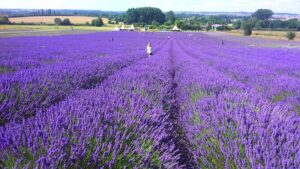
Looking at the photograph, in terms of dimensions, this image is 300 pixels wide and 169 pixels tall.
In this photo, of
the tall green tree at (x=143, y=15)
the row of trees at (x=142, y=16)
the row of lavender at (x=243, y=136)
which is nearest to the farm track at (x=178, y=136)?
the row of lavender at (x=243, y=136)

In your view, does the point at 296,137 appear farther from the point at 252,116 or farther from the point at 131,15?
the point at 131,15

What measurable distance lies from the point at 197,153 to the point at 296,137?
795 mm

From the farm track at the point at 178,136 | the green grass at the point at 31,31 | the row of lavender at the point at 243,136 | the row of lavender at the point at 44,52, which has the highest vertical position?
the row of lavender at the point at 243,136

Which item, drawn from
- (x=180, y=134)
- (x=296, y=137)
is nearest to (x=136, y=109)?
(x=296, y=137)

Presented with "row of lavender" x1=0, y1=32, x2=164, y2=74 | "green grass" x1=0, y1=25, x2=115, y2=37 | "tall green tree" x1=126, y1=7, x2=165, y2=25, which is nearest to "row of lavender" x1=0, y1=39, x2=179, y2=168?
"row of lavender" x1=0, y1=32, x2=164, y2=74

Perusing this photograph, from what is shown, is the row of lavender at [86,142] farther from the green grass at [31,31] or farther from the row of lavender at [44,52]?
the green grass at [31,31]

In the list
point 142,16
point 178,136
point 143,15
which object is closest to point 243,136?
point 178,136

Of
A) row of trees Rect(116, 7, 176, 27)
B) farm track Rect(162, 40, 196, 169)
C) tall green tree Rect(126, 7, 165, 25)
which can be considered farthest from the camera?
tall green tree Rect(126, 7, 165, 25)

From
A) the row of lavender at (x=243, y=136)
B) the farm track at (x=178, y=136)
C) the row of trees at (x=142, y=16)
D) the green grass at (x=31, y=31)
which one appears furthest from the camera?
the row of trees at (x=142, y=16)

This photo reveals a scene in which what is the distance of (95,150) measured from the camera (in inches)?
79.2

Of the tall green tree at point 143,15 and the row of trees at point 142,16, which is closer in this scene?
the row of trees at point 142,16

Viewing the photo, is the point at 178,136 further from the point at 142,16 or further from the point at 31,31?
the point at 142,16

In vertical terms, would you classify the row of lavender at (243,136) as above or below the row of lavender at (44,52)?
above

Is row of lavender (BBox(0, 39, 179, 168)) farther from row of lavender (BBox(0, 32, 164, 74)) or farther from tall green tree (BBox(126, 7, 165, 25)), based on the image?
tall green tree (BBox(126, 7, 165, 25))
